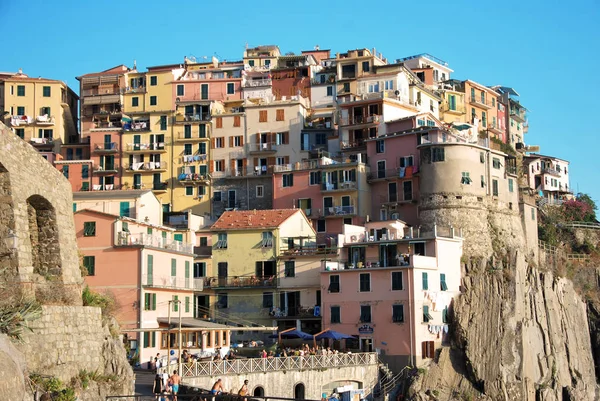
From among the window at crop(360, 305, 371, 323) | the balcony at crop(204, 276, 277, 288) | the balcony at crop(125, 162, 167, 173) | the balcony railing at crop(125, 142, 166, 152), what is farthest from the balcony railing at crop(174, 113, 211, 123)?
the window at crop(360, 305, 371, 323)

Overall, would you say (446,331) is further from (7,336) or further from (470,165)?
(7,336)

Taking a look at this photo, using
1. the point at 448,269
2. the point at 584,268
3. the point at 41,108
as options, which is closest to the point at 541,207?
the point at 584,268

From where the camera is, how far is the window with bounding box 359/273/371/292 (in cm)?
6072

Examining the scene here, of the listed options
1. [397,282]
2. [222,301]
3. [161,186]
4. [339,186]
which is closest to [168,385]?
[397,282]

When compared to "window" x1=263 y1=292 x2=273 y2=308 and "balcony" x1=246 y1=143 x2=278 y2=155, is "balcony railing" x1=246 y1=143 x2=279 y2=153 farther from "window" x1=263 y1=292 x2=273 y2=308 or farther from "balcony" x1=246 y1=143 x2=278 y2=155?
"window" x1=263 y1=292 x2=273 y2=308

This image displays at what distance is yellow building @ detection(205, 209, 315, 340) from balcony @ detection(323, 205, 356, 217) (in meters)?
5.16

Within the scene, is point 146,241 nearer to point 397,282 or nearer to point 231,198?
point 397,282

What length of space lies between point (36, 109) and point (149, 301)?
42.3m

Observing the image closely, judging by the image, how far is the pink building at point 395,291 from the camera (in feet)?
192

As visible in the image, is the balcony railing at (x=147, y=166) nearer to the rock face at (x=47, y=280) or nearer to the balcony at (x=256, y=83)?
the balcony at (x=256, y=83)

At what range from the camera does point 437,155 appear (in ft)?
226

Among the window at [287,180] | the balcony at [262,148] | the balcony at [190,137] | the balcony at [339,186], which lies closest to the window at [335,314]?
the balcony at [339,186]

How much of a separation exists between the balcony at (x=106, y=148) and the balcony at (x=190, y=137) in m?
5.83

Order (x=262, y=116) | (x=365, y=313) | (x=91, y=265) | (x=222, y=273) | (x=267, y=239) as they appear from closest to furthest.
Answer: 1. (x=91, y=265)
2. (x=365, y=313)
3. (x=267, y=239)
4. (x=222, y=273)
5. (x=262, y=116)
